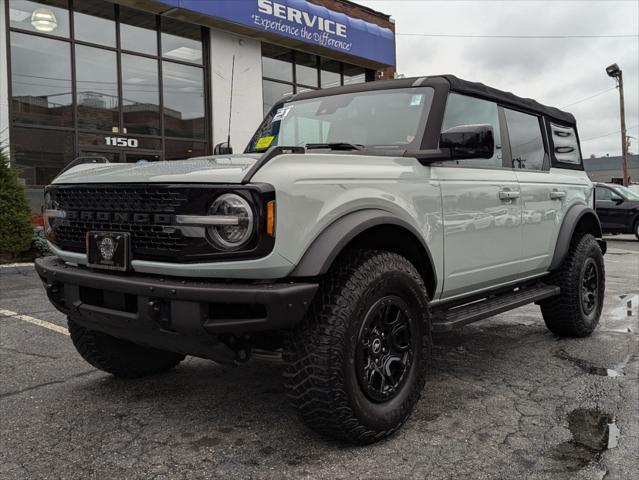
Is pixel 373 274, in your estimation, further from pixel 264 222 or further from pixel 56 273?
pixel 56 273

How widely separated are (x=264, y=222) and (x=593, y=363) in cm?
295

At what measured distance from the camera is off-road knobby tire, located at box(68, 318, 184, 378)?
11.4ft

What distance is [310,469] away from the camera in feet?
8.13

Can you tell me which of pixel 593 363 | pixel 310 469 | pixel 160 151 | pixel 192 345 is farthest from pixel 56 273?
pixel 160 151

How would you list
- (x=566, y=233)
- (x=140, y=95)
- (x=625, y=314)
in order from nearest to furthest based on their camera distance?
(x=566, y=233), (x=625, y=314), (x=140, y=95)

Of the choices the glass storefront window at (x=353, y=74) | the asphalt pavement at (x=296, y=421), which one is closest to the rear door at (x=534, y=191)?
the asphalt pavement at (x=296, y=421)

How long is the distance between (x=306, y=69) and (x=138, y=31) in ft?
16.6

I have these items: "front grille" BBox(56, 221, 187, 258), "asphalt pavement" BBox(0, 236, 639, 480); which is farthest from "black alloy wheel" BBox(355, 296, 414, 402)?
"front grille" BBox(56, 221, 187, 258)

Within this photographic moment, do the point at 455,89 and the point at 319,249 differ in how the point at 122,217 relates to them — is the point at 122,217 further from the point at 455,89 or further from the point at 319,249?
the point at 455,89

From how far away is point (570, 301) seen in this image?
4590mm

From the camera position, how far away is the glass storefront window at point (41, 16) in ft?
35.2

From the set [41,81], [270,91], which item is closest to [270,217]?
[41,81]

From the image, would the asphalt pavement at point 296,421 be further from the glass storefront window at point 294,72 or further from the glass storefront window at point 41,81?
the glass storefront window at point 294,72

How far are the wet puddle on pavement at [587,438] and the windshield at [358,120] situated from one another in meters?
1.72
